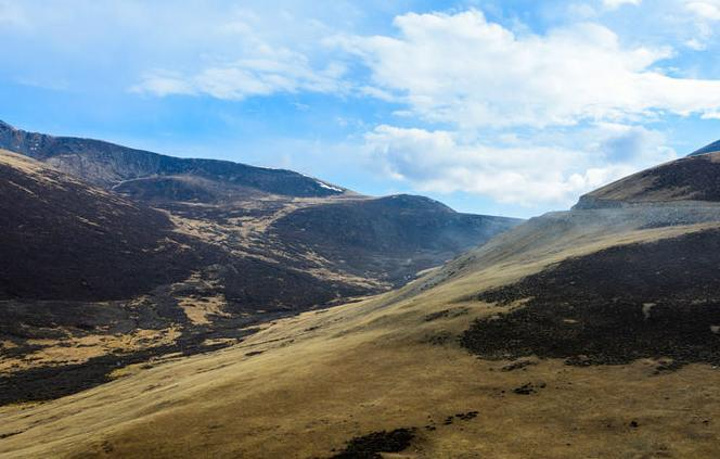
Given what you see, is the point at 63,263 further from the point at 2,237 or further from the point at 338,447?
the point at 338,447

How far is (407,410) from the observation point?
135 feet

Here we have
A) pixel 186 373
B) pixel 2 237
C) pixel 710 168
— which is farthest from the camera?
pixel 2 237

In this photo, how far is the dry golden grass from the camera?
33188 mm

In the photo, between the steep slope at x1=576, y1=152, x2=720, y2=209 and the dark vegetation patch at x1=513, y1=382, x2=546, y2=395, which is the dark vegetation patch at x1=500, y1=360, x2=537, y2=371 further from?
the steep slope at x1=576, y1=152, x2=720, y2=209

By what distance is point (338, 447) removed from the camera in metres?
36.0

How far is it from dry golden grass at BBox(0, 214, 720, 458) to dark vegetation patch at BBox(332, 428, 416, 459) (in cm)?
76

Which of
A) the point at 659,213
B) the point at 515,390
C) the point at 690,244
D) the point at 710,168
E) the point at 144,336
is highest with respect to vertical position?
the point at 710,168

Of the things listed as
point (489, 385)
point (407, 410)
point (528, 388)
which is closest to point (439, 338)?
point (489, 385)

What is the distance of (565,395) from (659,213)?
69.9 metres

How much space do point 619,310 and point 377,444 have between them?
112ft

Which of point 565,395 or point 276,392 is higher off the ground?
point 565,395

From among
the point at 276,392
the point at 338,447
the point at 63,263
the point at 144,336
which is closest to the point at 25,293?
the point at 63,263

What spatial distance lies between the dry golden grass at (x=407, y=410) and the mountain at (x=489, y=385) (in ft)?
0.59

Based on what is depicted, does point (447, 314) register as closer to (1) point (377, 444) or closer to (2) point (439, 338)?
(2) point (439, 338)
